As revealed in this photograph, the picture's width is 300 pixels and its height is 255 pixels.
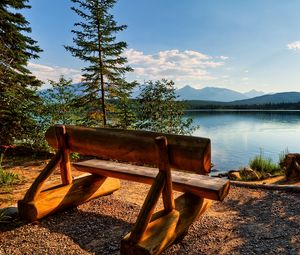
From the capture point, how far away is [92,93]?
532 inches

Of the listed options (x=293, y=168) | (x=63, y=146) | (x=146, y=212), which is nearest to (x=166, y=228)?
(x=146, y=212)

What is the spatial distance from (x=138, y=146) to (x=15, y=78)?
9.76 metres

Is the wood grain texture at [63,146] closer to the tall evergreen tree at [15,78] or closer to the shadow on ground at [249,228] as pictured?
the shadow on ground at [249,228]

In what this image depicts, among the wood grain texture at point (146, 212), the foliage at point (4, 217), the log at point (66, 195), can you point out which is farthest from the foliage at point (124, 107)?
the wood grain texture at point (146, 212)

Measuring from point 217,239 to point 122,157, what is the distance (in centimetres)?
174

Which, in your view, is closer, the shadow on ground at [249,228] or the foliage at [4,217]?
the shadow on ground at [249,228]

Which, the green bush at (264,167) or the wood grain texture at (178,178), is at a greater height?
the wood grain texture at (178,178)

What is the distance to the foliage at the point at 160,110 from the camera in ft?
45.1

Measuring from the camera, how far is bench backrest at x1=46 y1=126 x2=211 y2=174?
3.18m

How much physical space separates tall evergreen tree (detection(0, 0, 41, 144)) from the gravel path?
6044mm

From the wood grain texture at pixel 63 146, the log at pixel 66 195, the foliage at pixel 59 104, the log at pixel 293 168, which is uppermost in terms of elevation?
the foliage at pixel 59 104

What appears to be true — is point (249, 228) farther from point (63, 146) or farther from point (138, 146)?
point (63, 146)

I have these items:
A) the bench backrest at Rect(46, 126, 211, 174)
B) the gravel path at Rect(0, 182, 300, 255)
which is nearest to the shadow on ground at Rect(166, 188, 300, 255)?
the gravel path at Rect(0, 182, 300, 255)

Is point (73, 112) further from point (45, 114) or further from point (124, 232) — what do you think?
point (124, 232)
